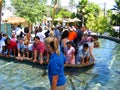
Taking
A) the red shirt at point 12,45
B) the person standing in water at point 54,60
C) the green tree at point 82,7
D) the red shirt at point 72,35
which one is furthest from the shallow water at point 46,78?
the green tree at point 82,7

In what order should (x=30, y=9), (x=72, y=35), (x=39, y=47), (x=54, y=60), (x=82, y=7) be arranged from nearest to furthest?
1. (x=54, y=60)
2. (x=39, y=47)
3. (x=72, y=35)
4. (x=30, y=9)
5. (x=82, y=7)

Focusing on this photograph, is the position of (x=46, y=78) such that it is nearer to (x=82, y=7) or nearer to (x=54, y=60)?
(x=54, y=60)

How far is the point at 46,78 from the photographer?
11.5m

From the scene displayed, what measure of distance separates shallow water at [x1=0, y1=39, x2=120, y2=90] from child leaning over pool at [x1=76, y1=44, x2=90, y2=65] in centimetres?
41

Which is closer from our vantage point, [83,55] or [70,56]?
[70,56]

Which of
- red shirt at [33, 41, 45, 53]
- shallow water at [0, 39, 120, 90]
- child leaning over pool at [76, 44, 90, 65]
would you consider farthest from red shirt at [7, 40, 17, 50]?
child leaning over pool at [76, 44, 90, 65]

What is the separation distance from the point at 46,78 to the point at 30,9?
32.5m

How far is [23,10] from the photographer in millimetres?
43812

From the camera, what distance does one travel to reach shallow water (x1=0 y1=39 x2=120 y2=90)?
10367mm

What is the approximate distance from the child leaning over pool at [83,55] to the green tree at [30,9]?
29.9 metres

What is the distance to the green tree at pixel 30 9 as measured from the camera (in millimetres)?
42938

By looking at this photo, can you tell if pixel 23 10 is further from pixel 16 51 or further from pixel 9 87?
pixel 9 87

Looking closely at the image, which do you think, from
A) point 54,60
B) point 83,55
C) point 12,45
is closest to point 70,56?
Result: point 83,55

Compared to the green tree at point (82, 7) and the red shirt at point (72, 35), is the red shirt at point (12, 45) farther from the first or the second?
the green tree at point (82, 7)
